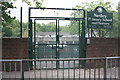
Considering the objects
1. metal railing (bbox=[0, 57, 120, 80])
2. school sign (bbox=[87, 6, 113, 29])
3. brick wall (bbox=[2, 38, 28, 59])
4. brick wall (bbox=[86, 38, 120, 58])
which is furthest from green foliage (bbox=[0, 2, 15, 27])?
brick wall (bbox=[86, 38, 120, 58])

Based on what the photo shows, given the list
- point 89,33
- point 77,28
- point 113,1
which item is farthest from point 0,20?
point 113,1

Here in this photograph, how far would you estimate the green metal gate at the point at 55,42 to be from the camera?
7779mm

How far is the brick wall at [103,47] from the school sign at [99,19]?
2.01 ft

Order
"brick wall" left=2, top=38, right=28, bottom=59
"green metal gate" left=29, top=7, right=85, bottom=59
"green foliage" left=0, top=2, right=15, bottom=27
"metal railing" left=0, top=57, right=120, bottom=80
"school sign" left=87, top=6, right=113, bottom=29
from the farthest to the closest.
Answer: "school sign" left=87, top=6, right=113, bottom=29
"green metal gate" left=29, top=7, right=85, bottom=59
"brick wall" left=2, top=38, right=28, bottom=59
"green foliage" left=0, top=2, right=15, bottom=27
"metal railing" left=0, top=57, right=120, bottom=80

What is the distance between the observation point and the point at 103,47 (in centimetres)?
829

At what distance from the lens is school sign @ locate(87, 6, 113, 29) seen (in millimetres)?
8102

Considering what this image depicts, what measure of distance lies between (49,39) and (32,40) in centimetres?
71

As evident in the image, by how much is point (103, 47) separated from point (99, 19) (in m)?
1.26

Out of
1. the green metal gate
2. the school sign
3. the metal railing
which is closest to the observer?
the metal railing

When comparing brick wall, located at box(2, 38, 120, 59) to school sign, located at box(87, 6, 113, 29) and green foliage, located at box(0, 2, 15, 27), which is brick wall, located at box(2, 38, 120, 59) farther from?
green foliage, located at box(0, 2, 15, 27)

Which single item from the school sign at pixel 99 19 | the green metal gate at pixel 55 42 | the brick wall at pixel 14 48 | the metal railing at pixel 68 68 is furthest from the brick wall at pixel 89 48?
the metal railing at pixel 68 68

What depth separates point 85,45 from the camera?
8.10 metres

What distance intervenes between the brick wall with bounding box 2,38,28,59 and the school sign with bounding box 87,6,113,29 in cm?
290

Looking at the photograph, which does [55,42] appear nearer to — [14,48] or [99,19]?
[14,48]
